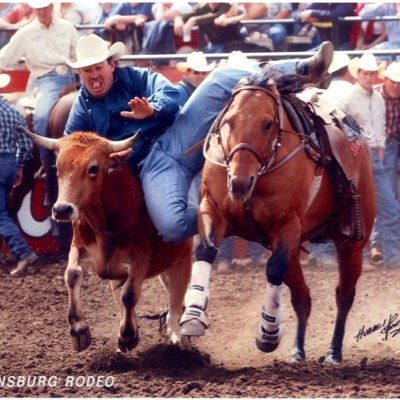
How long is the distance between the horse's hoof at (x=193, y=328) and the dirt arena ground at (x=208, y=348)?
25 cm

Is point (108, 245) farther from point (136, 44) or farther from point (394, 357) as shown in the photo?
point (136, 44)

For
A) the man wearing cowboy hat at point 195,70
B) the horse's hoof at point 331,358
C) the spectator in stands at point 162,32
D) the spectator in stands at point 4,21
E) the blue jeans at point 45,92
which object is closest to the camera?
the horse's hoof at point 331,358

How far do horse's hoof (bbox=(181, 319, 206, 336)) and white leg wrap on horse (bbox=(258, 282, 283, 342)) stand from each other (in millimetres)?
393

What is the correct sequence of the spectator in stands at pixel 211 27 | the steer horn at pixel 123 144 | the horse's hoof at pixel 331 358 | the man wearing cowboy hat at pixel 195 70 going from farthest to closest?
the spectator in stands at pixel 211 27 → the man wearing cowboy hat at pixel 195 70 → the horse's hoof at pixel 331 358 → the steer horn at pixel 123 144

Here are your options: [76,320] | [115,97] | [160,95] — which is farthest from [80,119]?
[76,320]

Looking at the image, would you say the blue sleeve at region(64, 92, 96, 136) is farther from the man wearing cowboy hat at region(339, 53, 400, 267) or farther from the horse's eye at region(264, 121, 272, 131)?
the man wearing cowboy hat at region(339, 53, 400, 267)

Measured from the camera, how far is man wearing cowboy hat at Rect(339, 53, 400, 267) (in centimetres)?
873

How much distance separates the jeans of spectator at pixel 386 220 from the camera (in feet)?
28.6

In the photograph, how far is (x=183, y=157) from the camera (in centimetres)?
666

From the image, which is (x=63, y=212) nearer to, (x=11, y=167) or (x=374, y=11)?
(x=11, y=167)

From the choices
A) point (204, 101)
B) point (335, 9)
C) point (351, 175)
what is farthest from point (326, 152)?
point (335, 9)

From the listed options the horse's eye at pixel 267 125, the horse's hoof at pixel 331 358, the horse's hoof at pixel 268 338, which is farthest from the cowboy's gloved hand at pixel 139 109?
the horse's hoof at pixel 331 358

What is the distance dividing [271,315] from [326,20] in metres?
4.11
